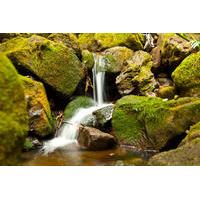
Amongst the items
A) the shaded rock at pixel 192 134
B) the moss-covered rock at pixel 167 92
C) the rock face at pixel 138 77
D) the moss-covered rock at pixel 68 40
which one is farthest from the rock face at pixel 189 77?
the moss-covered rock at pixel 68 40

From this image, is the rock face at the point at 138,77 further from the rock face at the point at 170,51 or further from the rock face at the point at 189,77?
the rock face at the point at 189,77

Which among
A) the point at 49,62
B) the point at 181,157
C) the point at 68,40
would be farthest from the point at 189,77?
the point at 181,157

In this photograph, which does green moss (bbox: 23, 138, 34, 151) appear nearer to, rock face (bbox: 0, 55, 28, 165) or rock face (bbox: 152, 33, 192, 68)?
rock face (bbox: 0, 55, 28, 165)

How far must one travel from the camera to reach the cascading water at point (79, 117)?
22.1ft

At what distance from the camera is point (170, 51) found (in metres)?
8.54

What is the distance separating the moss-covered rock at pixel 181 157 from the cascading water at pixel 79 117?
1972 mm

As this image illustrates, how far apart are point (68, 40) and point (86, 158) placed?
8.14ft

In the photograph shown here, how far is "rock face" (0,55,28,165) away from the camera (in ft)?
11.9

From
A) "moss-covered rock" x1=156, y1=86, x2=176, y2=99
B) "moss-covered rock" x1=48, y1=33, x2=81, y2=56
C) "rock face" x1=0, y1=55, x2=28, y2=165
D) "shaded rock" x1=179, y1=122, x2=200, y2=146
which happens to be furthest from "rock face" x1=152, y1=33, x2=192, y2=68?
"rock face" x1=0, y1=55, x2=28, y2=165
